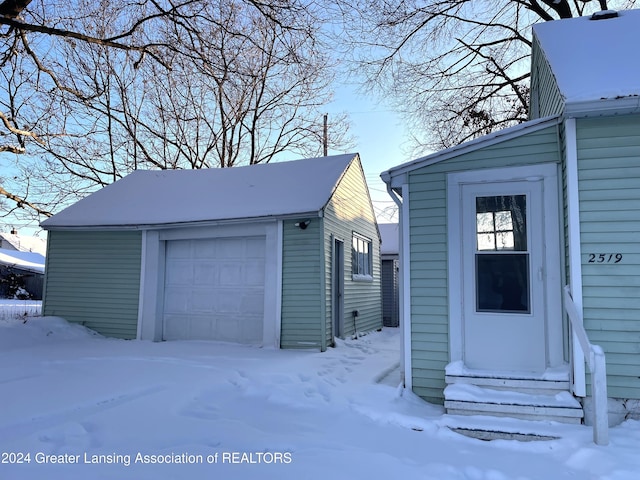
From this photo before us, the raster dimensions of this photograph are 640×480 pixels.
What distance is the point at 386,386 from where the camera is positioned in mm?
5336

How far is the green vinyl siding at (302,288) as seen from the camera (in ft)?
26.7

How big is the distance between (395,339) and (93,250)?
7554 mm

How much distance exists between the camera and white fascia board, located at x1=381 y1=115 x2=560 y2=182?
15.8ft

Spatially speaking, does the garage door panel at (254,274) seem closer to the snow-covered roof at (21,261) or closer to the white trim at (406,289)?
the white trim at (406,289)

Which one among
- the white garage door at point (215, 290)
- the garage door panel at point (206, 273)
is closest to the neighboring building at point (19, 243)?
the white garage door at point (215, 290)

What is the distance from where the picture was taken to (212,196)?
390 inches

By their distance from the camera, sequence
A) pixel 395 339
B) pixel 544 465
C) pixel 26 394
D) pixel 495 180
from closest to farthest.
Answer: pixel 544 465, pixel 26 394, pixel 495 180, pixel 395 339

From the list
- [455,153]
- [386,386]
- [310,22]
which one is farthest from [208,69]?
[386,386]

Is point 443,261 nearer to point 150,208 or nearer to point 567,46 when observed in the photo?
point 567,46

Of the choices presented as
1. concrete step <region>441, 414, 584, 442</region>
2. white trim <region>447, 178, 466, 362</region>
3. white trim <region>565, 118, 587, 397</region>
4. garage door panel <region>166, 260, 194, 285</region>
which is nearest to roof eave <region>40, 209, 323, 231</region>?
garage door panel <region>166, 260, 194, 285</region>

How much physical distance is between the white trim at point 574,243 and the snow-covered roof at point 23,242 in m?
40.4

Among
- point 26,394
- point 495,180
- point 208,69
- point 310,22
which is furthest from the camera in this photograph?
point 208,69

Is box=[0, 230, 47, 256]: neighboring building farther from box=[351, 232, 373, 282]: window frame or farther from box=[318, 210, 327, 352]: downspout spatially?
box=[318, 210, 327, 352]: downspout

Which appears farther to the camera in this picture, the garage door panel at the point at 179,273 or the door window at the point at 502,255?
the garage door panel at the point at 179,273
